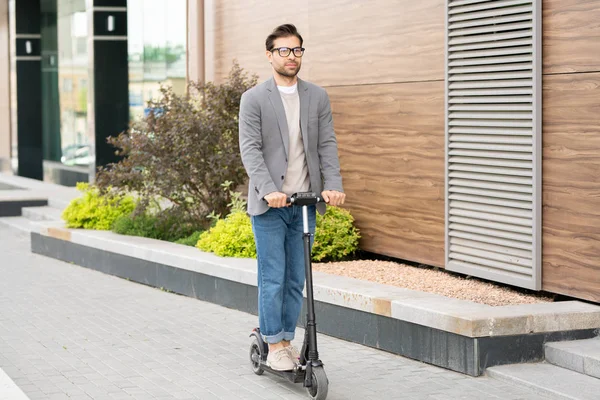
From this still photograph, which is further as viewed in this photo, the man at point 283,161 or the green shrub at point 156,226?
the green shrub at point 156,226

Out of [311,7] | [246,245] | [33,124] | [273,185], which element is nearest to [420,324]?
[273,185]

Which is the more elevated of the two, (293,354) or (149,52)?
(149,52)

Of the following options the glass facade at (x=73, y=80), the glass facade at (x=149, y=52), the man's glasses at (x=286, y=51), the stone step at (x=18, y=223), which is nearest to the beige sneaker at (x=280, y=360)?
the man's glasses at (x=286, y=51)

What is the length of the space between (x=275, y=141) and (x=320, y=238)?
3.41m

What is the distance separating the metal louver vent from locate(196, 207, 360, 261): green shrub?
1.30 metres

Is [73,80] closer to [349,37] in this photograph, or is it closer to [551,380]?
[349,37]

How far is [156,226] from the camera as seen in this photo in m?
11.5

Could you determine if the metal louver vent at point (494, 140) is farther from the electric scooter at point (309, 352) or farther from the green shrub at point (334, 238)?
the electric scooter at point (309, 352)

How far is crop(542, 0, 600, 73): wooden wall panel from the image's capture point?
6.92 meters

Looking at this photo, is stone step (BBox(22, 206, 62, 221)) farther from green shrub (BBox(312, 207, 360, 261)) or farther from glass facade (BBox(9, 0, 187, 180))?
green shrub (BBox(312, 207, 360, 261))

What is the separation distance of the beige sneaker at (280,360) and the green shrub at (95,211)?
6428mm

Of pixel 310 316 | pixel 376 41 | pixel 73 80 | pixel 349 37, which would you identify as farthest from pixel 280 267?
pixel 73 80

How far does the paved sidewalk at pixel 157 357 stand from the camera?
245 inches

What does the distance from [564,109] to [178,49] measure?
1422 centimetres
